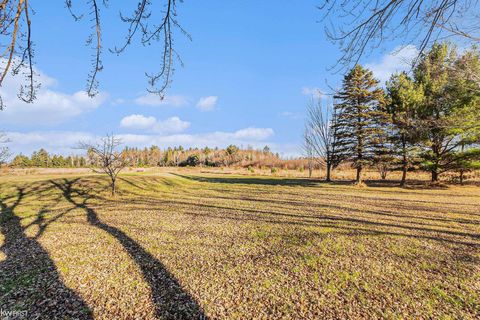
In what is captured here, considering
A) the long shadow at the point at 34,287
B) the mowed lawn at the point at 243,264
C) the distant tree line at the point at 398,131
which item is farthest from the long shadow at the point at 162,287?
the distant tree line at the point at 398,131

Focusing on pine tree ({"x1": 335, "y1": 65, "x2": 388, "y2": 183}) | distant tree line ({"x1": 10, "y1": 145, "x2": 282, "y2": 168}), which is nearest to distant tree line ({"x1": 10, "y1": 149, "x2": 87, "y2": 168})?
distant tree line ({"x1": 10, "y1": 145, "x2": 282, "y2": 168})

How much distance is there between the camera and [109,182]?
1597 centimetres

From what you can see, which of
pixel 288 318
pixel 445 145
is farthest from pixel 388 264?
pixel 445 145

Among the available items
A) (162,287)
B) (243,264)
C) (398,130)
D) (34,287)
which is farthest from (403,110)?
(34,287)

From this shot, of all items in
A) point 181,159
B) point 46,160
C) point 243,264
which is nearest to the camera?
point 243,264

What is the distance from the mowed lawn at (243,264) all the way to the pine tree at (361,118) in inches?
408

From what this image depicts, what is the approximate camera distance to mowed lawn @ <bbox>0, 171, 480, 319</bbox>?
3.23 m

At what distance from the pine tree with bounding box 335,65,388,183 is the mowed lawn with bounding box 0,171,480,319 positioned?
10.4 meters

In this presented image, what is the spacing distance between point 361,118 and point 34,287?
71.2 ft

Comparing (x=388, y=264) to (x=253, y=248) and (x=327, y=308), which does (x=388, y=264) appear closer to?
(x=327, y=308)

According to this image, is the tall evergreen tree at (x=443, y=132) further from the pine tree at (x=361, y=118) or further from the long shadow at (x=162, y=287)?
the long shadow at (x=162, y=287)

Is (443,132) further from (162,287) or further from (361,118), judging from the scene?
(162,287)

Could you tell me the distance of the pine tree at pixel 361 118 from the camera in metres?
18.6

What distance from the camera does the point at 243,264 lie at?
4.56 metres
